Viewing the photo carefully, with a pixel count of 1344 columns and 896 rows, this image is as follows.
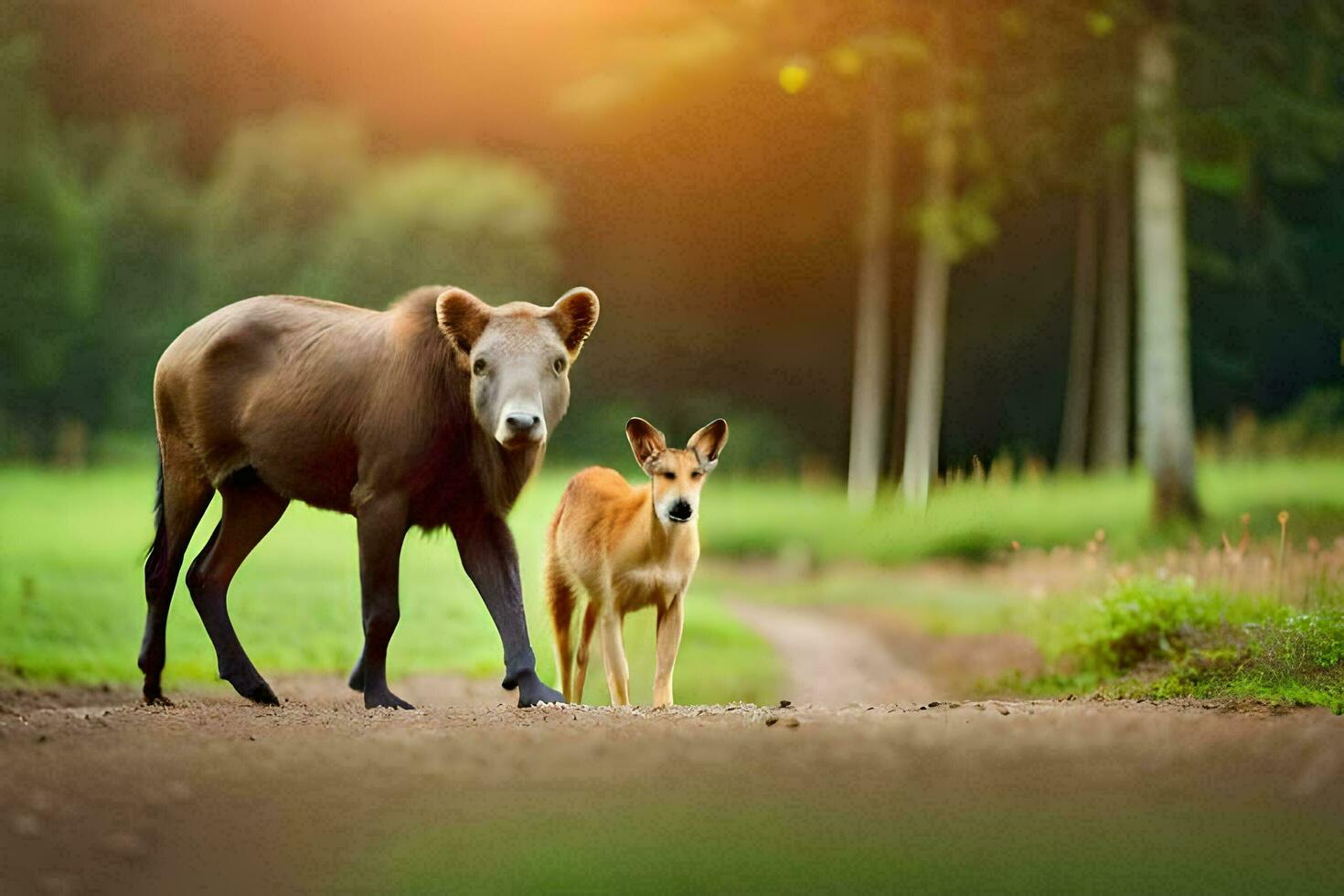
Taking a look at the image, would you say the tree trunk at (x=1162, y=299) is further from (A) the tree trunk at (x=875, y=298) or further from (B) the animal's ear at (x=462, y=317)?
(B) the animal's ear at (x=462, y=317)

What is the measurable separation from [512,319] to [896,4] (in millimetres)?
10100

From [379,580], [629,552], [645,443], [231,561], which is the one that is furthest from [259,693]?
[645,443]

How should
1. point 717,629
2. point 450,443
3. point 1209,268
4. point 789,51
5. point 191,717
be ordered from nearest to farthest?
point 191,717 → point 450,443 → point 717,629 → point 789,51 → point 1209,268

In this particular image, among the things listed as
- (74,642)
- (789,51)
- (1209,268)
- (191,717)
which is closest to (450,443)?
(191,717)

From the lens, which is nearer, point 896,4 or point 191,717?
point 191,717

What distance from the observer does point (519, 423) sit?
6520 millimetres

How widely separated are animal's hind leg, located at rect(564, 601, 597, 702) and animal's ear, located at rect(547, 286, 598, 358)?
1.33 metres

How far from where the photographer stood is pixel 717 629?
1200 centimetres

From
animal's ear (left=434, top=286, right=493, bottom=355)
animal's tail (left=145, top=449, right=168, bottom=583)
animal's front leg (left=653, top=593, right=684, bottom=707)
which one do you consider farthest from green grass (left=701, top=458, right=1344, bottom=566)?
animal's ear (left=434, top=286, right=493, bottom=355)

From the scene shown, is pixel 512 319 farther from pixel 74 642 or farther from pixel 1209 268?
pixel 1209 268

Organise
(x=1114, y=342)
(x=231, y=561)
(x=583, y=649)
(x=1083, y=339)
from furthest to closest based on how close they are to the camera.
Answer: (x=1083, y=339) → (x=1114, y=342) → (x=231, y=561) → (x=583, y=649)

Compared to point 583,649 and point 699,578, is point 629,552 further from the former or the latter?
point 699,578

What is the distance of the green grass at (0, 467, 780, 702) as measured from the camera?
1005 centimetres

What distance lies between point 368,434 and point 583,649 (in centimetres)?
149
